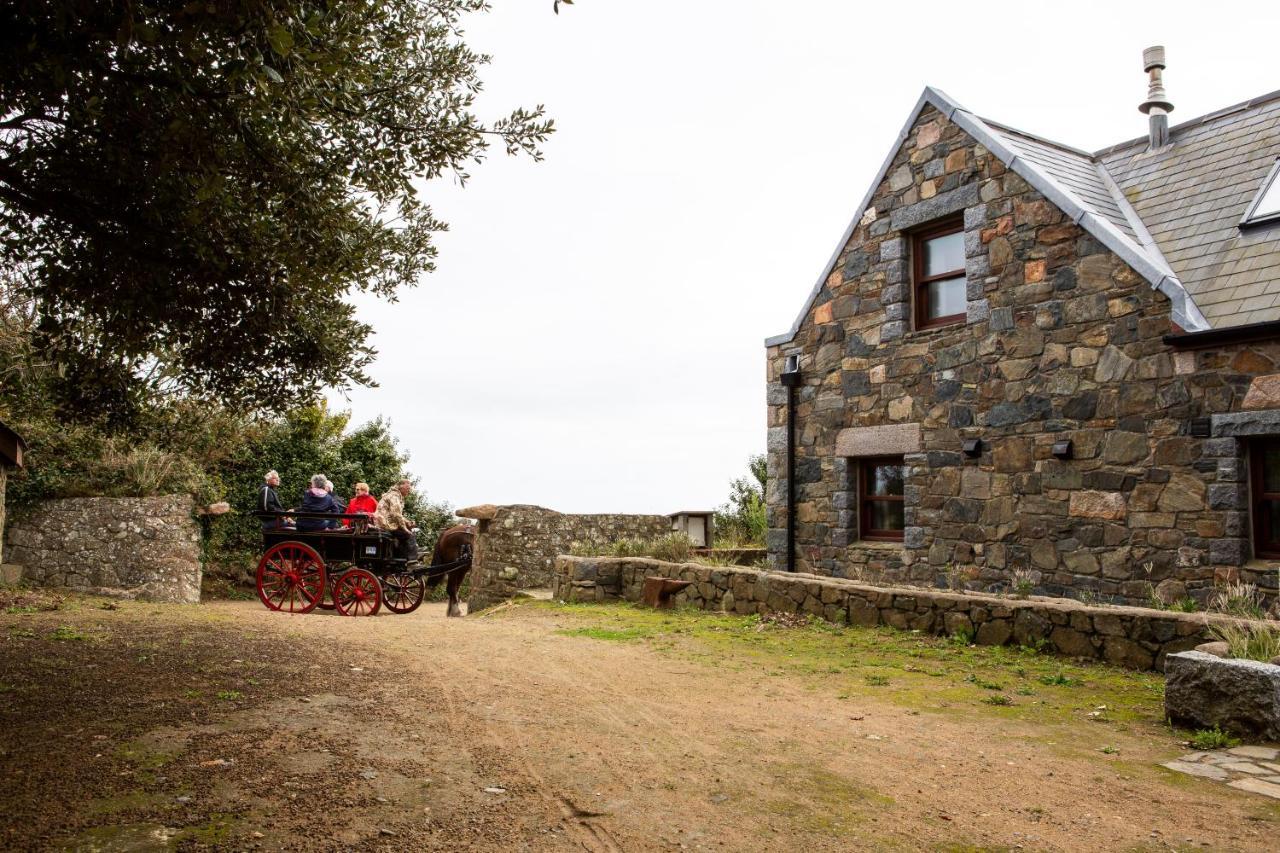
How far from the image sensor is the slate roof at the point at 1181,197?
9.05 meters

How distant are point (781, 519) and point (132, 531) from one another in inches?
385

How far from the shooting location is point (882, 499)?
40.4 ft

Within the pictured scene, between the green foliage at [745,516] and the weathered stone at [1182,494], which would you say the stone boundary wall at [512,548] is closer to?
the green foliage at [745,516]

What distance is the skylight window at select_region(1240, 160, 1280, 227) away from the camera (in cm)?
949

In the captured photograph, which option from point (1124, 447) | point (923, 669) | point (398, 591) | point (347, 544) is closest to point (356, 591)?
point (347, 544)

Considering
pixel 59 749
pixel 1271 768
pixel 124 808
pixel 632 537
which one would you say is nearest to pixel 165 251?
pixel 59 749

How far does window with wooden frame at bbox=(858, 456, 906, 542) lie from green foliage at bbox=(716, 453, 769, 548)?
3.14 meters

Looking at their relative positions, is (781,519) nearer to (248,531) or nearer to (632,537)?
(632,537)

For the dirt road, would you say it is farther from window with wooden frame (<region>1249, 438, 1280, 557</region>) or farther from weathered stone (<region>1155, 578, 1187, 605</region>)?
window with wooden frame (<region>1249, 438, 1280, 557</region>)

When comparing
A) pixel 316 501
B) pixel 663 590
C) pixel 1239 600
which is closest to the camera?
pixel 1239 600

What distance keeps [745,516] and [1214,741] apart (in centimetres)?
1392

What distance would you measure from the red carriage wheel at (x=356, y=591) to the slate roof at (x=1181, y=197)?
785cm

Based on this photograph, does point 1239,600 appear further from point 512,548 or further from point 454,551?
point 512,548

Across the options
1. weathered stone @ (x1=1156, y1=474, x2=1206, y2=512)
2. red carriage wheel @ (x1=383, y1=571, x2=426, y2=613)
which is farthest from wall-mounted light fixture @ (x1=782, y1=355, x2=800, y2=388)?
red carriage wheel @ (x1=383, y1=571, x2=426, y2=613)
